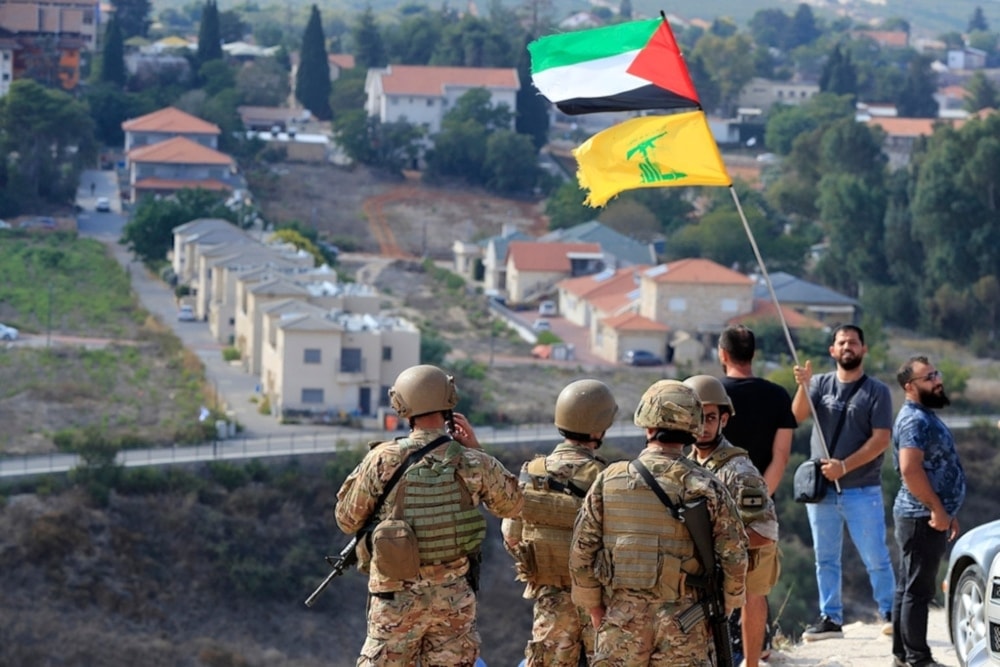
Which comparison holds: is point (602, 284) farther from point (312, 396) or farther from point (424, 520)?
point (424, 520)

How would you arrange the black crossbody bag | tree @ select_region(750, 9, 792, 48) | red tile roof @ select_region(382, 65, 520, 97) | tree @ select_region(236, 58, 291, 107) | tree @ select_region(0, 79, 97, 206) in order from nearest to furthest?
1. the black crossbody bag
2. tree @ select_region(0, 79, 97, 206)
3. red tile roof @ select_region(382, 65, 520, 97)
4. tree @ select_region(236, 58, 291, 107)
5. tree @ select_region(750, 9, 792, 48)

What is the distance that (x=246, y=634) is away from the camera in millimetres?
28344

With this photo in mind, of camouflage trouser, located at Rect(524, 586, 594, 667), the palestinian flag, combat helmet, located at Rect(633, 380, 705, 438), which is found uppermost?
the palestinian flag

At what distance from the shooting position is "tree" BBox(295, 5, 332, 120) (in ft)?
250

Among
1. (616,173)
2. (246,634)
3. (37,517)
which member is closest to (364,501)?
(616,173)

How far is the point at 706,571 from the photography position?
5332 mm

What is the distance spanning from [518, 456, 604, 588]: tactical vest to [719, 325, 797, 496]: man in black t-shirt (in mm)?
1077

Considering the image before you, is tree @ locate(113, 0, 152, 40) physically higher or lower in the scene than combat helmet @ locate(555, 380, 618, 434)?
lower

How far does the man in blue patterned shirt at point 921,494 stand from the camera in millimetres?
6664

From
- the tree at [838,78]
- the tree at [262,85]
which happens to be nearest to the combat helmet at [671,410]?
the tree at [262,85]

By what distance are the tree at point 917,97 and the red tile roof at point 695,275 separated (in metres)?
48.3

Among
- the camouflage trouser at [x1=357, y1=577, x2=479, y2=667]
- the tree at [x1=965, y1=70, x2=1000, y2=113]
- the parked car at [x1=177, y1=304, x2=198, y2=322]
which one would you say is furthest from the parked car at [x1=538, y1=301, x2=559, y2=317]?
the camouflage trouser at [x1=357, y1=577, x2=479, y2=667]

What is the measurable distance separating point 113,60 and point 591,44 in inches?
2677

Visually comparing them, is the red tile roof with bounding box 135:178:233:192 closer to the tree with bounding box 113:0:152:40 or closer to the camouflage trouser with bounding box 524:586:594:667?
the tree with bounding box 113:0:152:40
